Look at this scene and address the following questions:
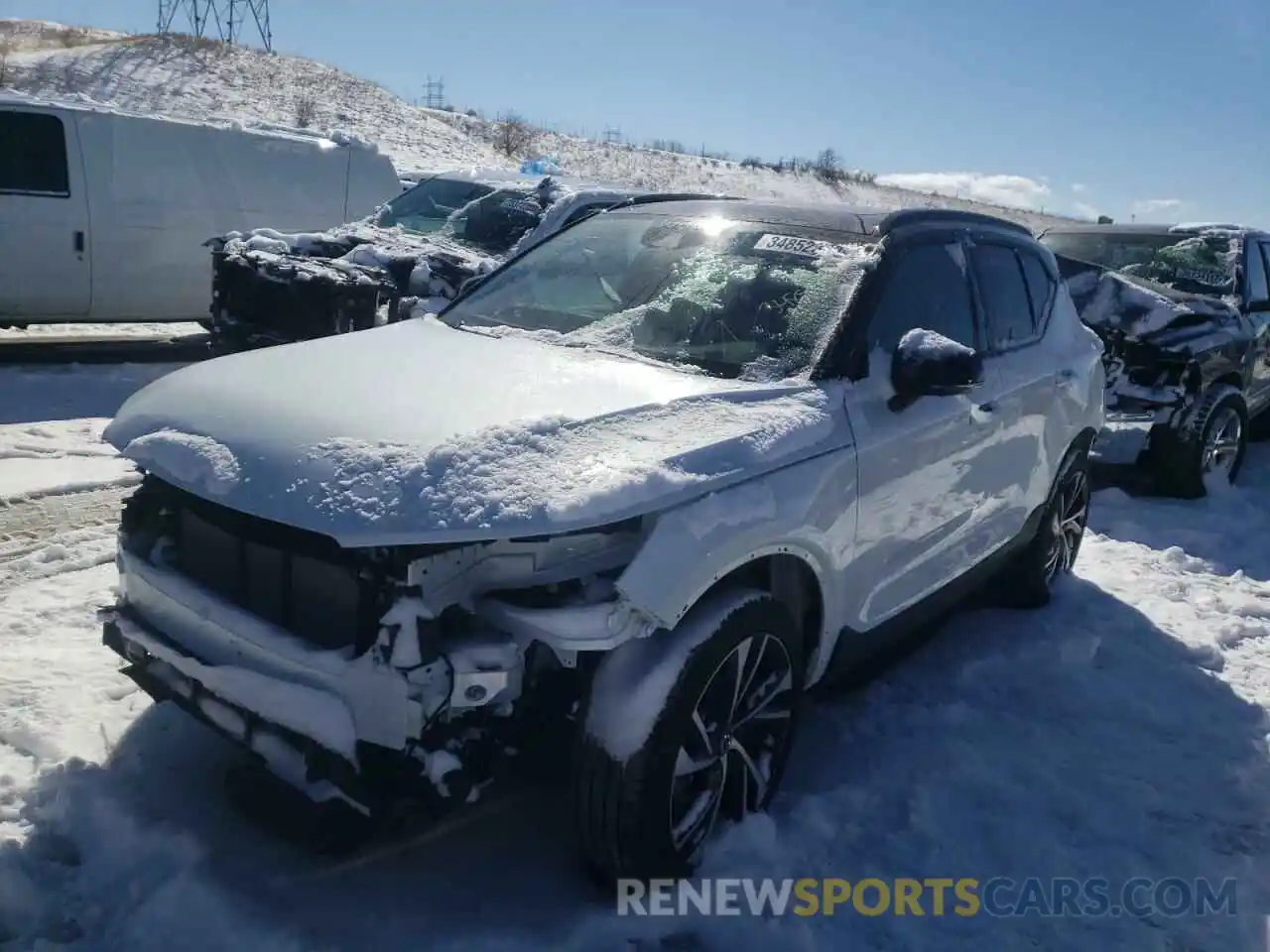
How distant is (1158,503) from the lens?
7.16 metres

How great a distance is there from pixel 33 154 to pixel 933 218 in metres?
7.53

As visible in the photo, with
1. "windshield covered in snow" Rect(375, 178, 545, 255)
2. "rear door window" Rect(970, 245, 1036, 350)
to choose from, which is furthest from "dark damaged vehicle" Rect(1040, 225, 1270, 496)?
"windshield covered in snow" Rect(375, 178, 545, 255)

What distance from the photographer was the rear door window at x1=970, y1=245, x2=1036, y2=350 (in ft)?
13.8

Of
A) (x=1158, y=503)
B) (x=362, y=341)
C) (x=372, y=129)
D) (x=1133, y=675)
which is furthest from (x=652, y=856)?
(x=372, y=129)

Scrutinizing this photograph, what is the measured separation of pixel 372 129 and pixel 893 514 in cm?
3675

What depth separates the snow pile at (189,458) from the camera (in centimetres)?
254

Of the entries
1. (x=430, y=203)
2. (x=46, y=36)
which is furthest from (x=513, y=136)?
(x=430, y=203)

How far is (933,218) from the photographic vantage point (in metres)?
4.01

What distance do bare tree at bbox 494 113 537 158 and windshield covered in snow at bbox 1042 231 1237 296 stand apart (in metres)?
33.4

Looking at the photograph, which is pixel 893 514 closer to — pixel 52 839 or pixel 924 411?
pixel 924 411

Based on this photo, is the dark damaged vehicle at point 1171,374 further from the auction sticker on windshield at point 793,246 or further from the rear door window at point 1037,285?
the auction sticker on windshield at point 793,246

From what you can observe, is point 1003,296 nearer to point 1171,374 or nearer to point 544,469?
point 544,469
